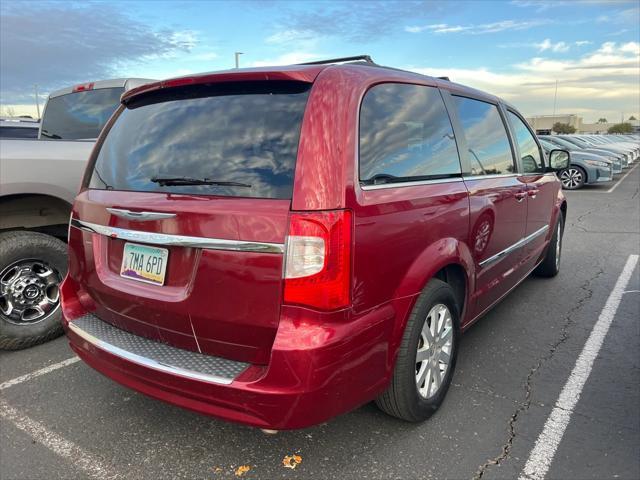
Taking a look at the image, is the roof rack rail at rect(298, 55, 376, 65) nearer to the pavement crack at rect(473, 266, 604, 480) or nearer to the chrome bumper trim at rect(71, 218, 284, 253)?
the chrome bumper trim at rect(71, 218, 284, 253)

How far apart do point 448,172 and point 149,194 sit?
1.63 m

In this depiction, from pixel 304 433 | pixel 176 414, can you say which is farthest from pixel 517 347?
pixel 176 414

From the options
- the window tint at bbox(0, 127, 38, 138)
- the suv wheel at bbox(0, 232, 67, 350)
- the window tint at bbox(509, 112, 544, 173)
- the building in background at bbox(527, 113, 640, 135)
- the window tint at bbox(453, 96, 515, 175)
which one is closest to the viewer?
the window tint at bbox(453, 96, 515, 175)

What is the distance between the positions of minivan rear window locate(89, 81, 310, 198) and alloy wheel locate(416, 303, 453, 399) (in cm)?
118

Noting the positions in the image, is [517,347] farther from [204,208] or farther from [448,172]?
[204,208]

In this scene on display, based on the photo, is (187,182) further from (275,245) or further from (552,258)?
(552,258)

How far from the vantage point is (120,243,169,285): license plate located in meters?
2.21

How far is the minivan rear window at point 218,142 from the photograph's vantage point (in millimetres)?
2070

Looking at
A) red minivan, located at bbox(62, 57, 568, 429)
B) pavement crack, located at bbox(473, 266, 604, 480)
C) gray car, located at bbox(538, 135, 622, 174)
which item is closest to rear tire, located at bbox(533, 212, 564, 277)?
pavement crack, located at bbox(473, 266, 604, 480)

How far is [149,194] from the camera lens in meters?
2.30

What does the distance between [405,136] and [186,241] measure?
123cm

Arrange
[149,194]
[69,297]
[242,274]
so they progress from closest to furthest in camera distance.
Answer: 1. [242,274]
2. [149,194]
3. [69,297]

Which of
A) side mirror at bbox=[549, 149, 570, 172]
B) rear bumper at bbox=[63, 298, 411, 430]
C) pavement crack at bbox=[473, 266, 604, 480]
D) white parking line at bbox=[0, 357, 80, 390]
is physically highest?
side mirror at bbox=[549, 149, 570, 172]

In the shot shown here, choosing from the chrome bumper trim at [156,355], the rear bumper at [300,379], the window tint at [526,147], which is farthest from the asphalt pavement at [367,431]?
the window tint at [526,147]
